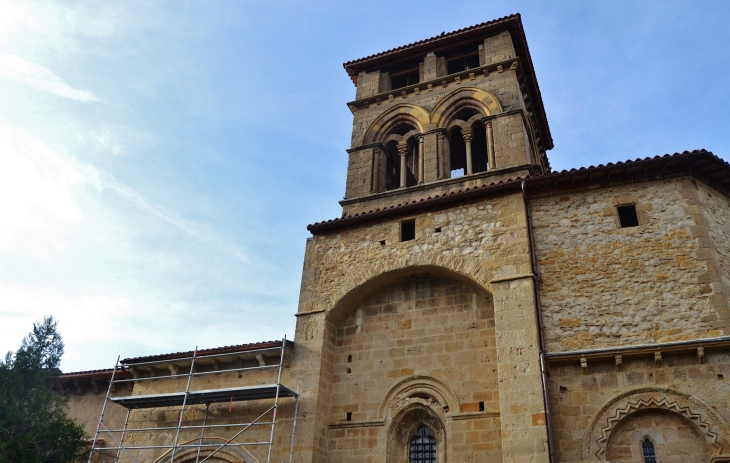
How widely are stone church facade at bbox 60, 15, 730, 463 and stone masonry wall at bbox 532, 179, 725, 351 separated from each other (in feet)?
0.09

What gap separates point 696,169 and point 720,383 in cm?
442

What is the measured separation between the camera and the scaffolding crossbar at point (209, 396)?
12.2 meters

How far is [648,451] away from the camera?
9.23m

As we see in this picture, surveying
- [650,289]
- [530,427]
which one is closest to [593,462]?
[530,427]

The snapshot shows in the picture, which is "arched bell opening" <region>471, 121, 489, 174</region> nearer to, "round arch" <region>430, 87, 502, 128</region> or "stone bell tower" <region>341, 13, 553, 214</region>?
"stone bell tower" <region>341, 13, 553, 214</region>

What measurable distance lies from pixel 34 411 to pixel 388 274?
27.0ft

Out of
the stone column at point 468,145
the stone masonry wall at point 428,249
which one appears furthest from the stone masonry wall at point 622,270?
the stone column at point 468,145

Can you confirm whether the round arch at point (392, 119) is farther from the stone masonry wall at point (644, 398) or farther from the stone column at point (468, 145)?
the stone masonry wall at point (644, 398)

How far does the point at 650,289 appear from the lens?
10328 mm

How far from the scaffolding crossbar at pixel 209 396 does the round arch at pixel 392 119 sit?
917 cm

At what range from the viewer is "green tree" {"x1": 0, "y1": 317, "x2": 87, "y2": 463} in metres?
11.7

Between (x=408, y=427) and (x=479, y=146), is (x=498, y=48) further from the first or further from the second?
(x=408, y=427)

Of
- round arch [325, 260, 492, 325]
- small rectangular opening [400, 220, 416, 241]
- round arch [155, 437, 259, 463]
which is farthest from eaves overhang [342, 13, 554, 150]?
round arch [155, 437, 259, 463]

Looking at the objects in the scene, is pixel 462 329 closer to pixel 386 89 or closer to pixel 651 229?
pixel 651 229
